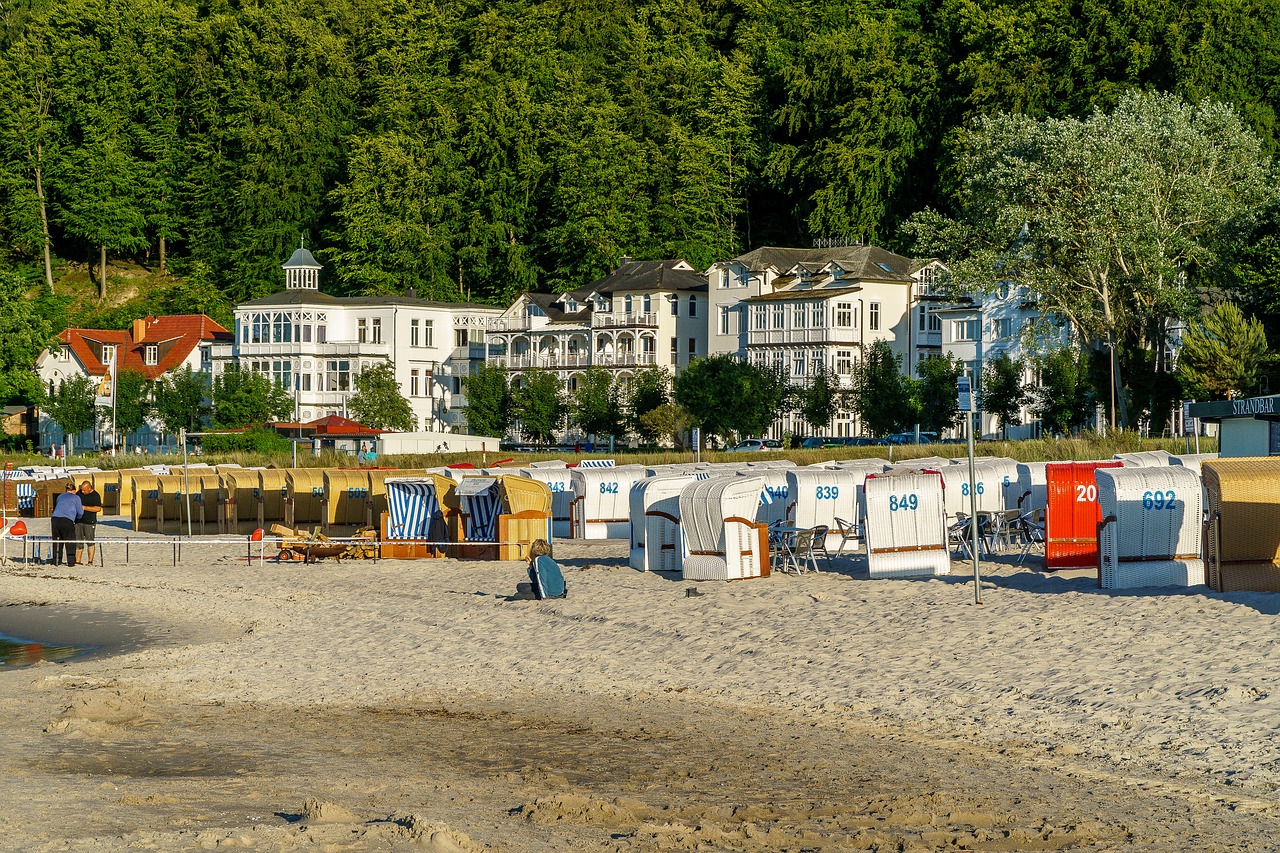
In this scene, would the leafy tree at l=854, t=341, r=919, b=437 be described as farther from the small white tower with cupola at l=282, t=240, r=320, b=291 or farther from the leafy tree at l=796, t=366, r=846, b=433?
the small white tower with cupola at l=282, t=240, r=320, b=291

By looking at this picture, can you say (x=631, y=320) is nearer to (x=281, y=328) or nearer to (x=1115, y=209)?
(x=281, y=328)

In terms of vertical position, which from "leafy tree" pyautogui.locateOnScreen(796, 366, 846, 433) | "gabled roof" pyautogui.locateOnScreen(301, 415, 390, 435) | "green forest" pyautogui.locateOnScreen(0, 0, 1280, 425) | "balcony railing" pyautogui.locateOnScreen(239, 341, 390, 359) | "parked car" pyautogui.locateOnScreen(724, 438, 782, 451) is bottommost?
"parked car" pyautogui.locateOnScreen(724, 438, 782, 451)

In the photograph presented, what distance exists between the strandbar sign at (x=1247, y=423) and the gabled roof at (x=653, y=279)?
55.8 m

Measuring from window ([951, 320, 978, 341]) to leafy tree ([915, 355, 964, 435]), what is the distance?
5.32 m

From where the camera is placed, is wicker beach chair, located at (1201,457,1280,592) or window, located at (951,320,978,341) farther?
window, located at (951,320,978,341)

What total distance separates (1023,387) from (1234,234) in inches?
547

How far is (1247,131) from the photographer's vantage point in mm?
60188

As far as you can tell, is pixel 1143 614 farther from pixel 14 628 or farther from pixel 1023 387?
pixel 1023 387

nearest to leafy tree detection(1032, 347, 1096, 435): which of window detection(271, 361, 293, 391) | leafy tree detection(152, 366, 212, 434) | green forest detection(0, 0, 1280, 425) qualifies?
green forest detection(0, 0, 1280, 425)

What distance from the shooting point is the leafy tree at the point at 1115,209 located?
2151 inches

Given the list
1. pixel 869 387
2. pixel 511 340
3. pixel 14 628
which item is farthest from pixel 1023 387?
pixel 14 628

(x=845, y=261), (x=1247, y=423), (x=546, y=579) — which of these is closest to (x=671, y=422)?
(x=845, y=261)

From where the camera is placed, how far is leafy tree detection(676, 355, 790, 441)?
7538 cm

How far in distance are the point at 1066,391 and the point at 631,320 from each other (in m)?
33.0
